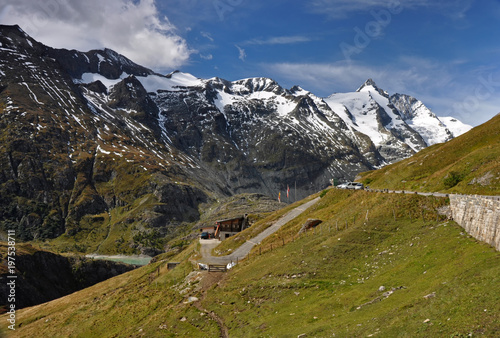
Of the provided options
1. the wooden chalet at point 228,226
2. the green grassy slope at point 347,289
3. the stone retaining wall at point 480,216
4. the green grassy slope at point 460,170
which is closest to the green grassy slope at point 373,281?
→ the green grassy slope at point 347,289

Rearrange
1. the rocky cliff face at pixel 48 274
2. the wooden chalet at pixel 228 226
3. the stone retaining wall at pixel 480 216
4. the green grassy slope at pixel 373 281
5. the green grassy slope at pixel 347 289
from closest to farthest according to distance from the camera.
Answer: the green grassy slope at pixel 373 281, the green grassy slope at pixel 347 289, the stone retaining wall at pixel 480 216, the wooden chalet at pixel 228 226, the rocky cliff face at pixel 48 274

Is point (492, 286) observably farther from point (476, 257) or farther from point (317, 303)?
point (317, 303)

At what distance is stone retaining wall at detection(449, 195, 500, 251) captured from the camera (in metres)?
25.7

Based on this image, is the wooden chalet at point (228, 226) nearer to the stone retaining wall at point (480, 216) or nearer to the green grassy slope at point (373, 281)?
the green grassy slope at point (373, 281)

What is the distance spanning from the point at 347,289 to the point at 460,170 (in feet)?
122

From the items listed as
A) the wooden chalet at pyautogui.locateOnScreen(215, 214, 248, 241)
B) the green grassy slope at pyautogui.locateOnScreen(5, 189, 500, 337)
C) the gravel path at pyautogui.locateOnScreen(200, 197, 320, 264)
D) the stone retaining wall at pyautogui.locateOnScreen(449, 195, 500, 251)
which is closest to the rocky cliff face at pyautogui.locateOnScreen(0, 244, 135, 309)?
the green grassy slope at pyautogui.locateOnScreen(5, 189, 500, 337)

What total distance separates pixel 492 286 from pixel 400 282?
8.36 metres

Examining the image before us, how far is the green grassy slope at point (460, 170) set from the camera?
1869 inches

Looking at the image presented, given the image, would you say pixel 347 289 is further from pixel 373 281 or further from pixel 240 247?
pixel 240 247

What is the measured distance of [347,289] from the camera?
30109 mm

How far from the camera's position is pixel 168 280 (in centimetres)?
6025

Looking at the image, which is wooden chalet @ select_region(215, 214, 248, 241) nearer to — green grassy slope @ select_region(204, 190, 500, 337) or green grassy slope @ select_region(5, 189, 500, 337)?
green grassy slope @ select_region(5, 189, 500, 337)

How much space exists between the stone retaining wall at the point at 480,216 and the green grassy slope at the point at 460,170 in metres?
11.5

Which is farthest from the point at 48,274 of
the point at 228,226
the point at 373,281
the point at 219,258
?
the point at 373,281
